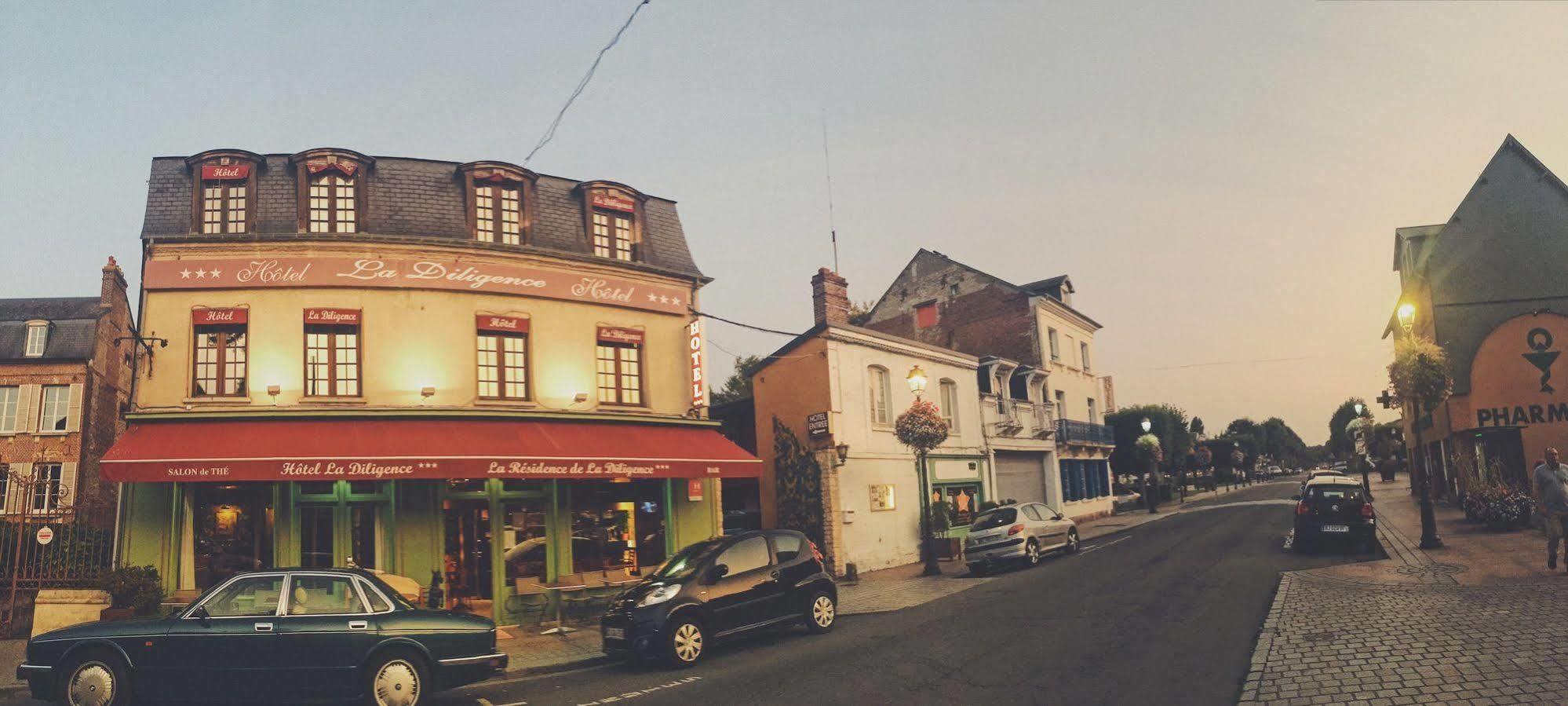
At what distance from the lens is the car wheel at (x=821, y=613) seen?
12695 mm

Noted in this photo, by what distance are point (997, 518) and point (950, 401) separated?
308 inches

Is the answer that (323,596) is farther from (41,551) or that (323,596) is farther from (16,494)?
(16,494)

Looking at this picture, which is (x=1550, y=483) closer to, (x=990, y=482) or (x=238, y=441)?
(x=990, y=482)

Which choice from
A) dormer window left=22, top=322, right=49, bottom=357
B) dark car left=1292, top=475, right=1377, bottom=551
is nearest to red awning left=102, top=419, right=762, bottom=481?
dark car left=1292, top=475, right=1377, bottom=551

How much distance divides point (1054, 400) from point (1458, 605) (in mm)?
24945

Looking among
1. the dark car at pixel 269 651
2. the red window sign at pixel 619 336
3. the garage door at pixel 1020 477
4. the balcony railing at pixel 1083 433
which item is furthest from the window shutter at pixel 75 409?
the balcony railing at pixel 1083 433

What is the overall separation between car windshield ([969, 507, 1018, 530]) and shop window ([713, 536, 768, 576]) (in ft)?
28.9

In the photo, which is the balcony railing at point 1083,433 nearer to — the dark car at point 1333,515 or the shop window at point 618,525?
the dark car at point 1333,515

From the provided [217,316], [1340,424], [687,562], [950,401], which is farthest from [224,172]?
[1340,424]

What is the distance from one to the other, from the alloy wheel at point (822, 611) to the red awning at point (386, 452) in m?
4.51

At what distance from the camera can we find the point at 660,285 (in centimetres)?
1859

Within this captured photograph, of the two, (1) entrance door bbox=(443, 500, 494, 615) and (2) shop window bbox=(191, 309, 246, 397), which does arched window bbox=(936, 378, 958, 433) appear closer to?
(1) entrance door bbox=(443, 500, 494, 615)

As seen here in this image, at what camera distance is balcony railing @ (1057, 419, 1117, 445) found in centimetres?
3500

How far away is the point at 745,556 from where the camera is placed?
480 inches
